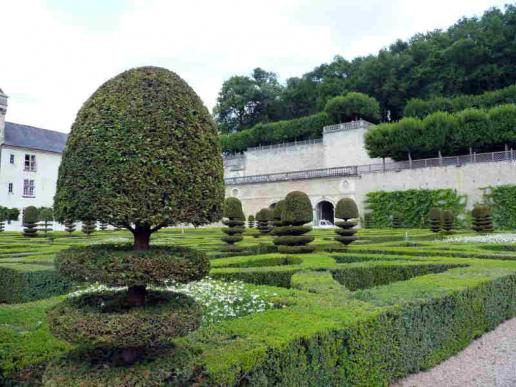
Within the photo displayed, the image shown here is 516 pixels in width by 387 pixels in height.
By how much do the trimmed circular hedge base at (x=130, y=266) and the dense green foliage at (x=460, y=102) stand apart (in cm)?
4230

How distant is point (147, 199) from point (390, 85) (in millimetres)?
48757

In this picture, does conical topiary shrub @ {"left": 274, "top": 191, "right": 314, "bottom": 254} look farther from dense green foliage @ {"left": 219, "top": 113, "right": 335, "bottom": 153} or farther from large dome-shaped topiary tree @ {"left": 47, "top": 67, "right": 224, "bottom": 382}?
dense green foliage @ {"left": 219, "top": 113, "right": 335, "bottom": 153}

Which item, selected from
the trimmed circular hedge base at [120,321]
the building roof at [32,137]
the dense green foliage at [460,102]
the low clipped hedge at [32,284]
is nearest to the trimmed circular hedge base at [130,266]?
the trimmed circular hedge base at [120,321]

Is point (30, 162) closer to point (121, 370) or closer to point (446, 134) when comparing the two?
point (446, 134)

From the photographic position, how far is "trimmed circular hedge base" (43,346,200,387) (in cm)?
295

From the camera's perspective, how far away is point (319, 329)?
13.4ft

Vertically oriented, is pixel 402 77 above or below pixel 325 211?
above

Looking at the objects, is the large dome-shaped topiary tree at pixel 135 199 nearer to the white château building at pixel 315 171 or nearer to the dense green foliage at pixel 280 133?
the white château building at pixel 315 171

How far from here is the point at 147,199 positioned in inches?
125

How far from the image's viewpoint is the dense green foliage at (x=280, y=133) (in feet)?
164

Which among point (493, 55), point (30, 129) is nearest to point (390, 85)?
point (493, 55)

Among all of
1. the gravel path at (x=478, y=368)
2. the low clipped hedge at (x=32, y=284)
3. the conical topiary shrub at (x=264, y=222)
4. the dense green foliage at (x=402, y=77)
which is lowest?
the gravel path at (x=478, y=368)

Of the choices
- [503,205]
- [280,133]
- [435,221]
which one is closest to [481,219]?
[435,221]

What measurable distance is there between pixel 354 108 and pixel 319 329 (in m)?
43.8
